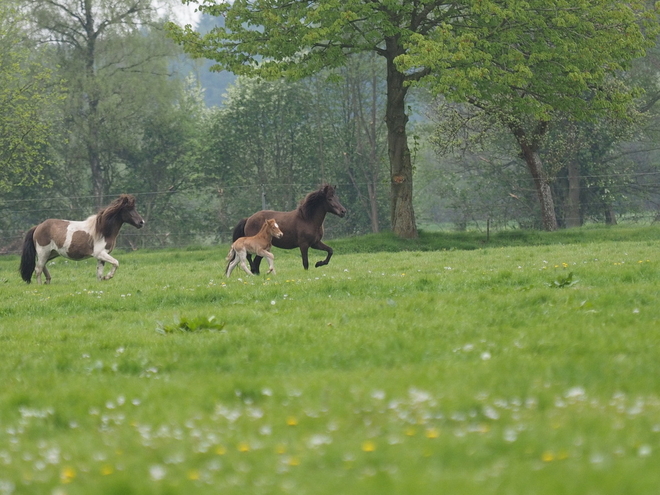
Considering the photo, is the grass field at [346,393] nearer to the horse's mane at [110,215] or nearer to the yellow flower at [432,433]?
the yellow flower at [432,433]

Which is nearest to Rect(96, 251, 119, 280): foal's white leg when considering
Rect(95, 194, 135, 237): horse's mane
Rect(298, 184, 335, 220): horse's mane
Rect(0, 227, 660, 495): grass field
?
Rect(95, 194, 135, 237): horse's mane

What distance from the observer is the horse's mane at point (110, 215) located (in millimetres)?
20234

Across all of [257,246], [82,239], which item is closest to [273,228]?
[257,246]

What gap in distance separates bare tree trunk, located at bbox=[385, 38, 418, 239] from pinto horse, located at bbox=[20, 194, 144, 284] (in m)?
15.4

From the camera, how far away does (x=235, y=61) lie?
31.7 m

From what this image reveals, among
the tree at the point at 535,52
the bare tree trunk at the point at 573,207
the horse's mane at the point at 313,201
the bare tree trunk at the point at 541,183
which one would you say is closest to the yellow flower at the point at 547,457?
the horse's mane at the point at 313,201

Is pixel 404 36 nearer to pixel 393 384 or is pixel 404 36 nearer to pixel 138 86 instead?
pixel 393 384

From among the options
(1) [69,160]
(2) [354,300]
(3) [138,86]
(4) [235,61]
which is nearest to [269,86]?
(3) [138,86]

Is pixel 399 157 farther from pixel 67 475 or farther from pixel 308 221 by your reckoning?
pixel 67 475

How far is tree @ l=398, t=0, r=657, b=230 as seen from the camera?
92.0ft

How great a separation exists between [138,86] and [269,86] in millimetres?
9455

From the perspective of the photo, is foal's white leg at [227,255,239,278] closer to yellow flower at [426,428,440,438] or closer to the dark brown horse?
the dark brown horse

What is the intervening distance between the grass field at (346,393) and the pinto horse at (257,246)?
485 centimetres

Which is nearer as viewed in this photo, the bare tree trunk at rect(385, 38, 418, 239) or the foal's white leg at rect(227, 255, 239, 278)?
the foal's white leg at rect(227, 255, 239, 278)
